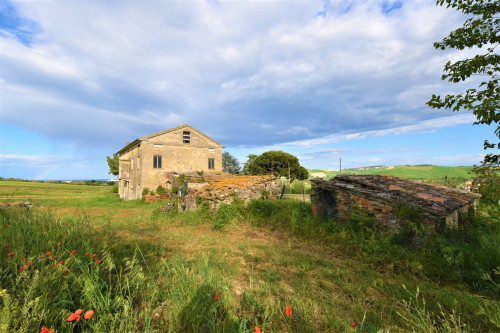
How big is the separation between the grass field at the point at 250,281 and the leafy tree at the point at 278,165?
30258 millimetres

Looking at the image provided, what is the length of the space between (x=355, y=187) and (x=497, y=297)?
15.1ft

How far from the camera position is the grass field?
2521 millimetres

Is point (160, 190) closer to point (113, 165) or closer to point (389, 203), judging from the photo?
point (389, 203)

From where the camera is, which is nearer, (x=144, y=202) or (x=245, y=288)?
(x=245, y=288)

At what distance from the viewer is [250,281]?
3.98m

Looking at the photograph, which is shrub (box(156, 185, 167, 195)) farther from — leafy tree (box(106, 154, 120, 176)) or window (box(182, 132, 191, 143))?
leafy tree (box(106, 154, 120, 176))

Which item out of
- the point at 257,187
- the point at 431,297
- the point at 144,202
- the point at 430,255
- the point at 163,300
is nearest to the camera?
the point at 163,300

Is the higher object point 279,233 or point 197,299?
point 197,299

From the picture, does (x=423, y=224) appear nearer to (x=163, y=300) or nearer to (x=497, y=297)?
(x=497, y=297)

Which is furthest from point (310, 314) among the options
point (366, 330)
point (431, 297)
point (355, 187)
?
point (355, 187)

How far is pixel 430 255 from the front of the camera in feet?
17.5

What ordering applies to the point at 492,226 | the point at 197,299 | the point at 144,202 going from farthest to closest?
1. the point at 144,202
2. the point at 492,226
3. the point at 197,299

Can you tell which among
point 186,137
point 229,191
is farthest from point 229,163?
point 229,191

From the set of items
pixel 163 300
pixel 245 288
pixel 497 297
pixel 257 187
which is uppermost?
pixel 257 187
